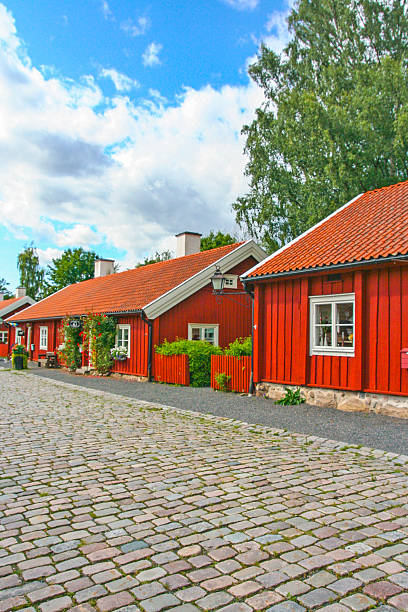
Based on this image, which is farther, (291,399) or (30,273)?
(30,273)

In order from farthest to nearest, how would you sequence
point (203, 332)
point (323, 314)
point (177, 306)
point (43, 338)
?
point (43, 338)
point (203, 332)
point (177, 306)
point (323, 314)

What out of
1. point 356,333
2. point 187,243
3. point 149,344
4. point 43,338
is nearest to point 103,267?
A: point 43,338

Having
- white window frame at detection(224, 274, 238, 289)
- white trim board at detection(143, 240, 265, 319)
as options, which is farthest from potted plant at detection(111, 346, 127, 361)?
white window frame at detection(224, 274, 238, 289)

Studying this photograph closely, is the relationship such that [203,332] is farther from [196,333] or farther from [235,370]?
[235,370]

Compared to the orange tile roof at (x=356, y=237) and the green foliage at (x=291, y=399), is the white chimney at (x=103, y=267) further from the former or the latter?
the green foliage at (x=291, y=399)

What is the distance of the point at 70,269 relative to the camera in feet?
181

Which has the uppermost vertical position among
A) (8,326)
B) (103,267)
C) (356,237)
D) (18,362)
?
(103,267)

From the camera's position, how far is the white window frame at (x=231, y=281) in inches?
818

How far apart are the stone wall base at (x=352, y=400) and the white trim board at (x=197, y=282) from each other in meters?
7.17

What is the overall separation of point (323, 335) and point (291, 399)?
5.47 ft

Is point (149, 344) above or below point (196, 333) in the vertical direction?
below

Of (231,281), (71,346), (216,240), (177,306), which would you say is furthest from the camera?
(216,240)

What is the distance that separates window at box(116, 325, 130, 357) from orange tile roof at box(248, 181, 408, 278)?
8.71 metres

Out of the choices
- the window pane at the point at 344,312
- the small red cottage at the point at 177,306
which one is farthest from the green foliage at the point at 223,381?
the window pane at the point at 344,312
